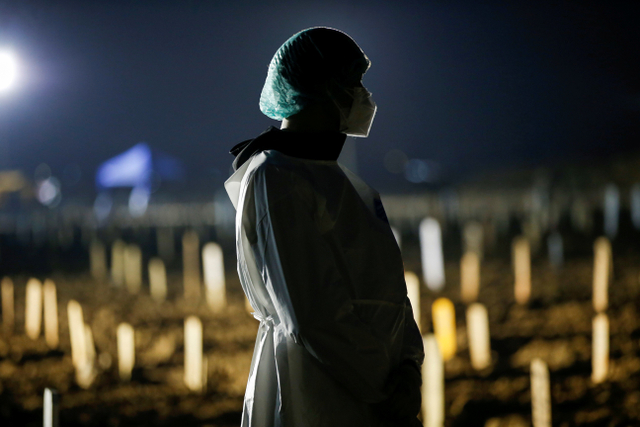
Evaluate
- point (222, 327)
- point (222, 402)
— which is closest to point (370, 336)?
point (222, 402)

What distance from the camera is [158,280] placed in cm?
1174

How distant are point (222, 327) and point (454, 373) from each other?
3195mm

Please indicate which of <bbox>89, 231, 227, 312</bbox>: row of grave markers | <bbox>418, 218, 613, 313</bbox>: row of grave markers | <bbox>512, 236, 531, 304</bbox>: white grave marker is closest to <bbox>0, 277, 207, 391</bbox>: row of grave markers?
<bbox>89, 231, 227, 312</bbox>: row of grave markers

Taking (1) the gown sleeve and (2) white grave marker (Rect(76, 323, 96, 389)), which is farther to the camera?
(2) white grave marker (Rect(76, 323, 96, 389))

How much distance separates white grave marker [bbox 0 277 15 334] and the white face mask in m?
6.85

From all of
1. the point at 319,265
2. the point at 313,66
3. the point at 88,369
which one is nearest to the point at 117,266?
the point at 88,369

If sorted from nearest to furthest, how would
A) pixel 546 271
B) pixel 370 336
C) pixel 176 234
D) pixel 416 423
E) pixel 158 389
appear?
1. pixel 370 336
2. pixel 416 423
3. pixel 158 389
4. pixel 546 271
5. pixel 176 234

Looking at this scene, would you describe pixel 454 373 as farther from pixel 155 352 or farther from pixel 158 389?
pixel 155 352

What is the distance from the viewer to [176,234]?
27562 mm

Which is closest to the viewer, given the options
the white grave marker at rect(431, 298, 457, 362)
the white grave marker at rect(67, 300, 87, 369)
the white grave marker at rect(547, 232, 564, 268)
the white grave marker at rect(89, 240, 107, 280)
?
the white grave marker at rect(431, 298, 457, 362)

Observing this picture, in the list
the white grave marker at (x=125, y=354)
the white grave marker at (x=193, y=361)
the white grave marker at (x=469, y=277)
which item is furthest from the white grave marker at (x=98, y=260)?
the white grave marker at (x=193, y=361)

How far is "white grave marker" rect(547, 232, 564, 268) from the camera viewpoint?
1178 centimetres

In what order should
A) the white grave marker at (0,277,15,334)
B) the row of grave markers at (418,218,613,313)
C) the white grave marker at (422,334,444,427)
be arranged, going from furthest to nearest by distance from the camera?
1. the row of grave markers at (418,218,613,313)
2. the white grave marker at (0,277,15,334)
3. the white grave marker at (422,334,444,427)

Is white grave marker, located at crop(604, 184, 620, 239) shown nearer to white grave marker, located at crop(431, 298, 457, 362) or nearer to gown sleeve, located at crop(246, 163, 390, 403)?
white grave marker, located at crop(431, 298, 457, 362)
